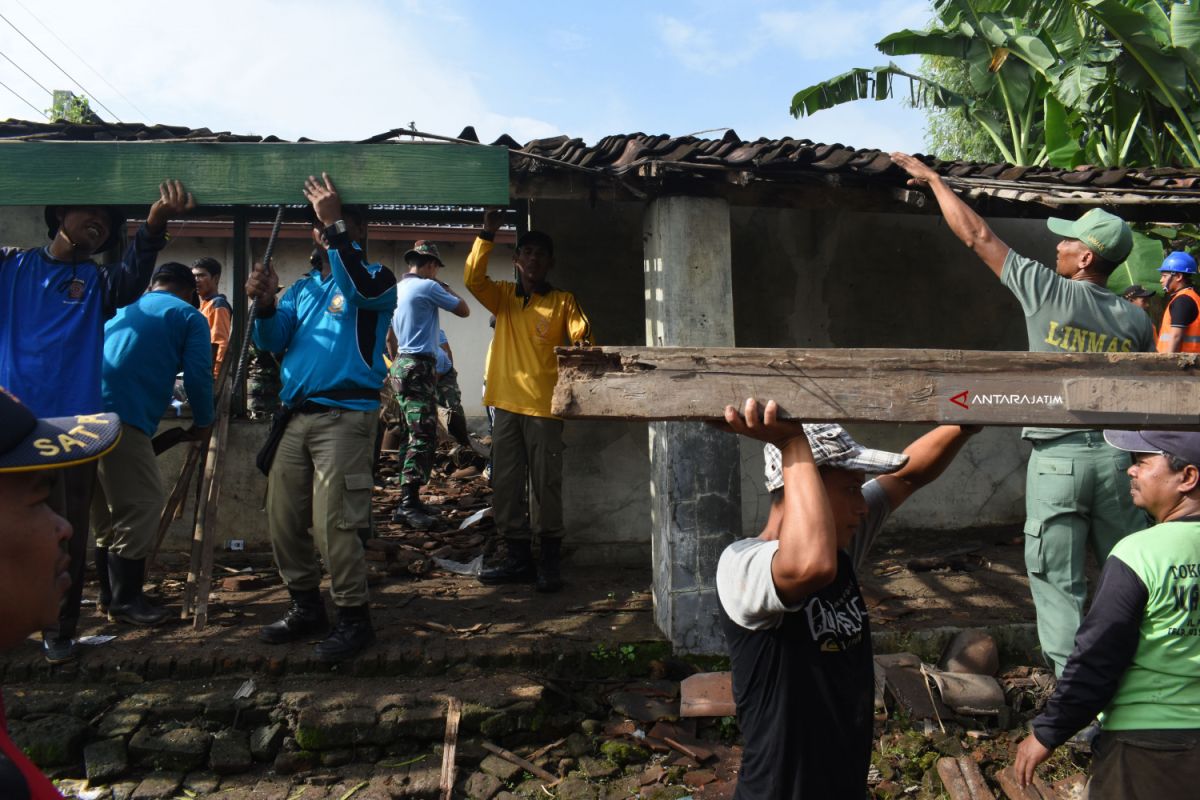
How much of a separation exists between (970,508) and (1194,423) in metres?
6.18

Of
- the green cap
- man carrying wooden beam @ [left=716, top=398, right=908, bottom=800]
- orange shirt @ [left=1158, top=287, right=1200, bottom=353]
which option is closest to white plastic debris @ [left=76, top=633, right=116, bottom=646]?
man carrying wooden beam @ [left=716, top=398, right=908, bottom=800]

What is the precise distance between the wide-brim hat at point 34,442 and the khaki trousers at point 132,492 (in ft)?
14.0

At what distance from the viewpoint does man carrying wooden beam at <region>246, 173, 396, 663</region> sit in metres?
4.96

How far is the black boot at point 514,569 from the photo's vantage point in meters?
6.33

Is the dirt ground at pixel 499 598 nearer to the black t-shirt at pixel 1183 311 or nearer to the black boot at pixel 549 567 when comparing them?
the black boot at pixel 549 567

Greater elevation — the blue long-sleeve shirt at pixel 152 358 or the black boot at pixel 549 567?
the blue long-sleeve shirt at pixel 152 358

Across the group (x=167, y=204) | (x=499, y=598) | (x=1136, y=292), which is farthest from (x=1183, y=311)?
(x=167, y=204)

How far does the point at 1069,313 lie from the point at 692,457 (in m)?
2.20

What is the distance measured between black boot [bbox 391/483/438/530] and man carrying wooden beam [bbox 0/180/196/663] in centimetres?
326

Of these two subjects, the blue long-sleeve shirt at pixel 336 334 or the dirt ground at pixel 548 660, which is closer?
the dirt ground at pixel 548 660

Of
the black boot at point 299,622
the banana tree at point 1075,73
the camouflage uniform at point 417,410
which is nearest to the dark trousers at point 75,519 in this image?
the black boot at point 299,622

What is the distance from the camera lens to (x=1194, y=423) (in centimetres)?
169

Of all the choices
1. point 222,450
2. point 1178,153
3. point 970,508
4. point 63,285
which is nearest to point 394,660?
point 222,450

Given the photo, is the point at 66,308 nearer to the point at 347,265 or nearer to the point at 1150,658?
the point at 347,265
